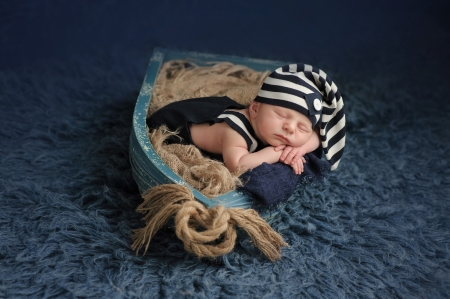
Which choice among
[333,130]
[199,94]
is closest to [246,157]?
[333,130]

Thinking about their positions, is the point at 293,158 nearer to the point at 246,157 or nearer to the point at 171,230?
the point at 246,157

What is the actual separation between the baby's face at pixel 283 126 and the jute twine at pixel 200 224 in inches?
7.5

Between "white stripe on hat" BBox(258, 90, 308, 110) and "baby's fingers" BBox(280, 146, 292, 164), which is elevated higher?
"white stripe on hat" BBox(258, 90, 308, 110)

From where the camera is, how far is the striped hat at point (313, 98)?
129 centimetres

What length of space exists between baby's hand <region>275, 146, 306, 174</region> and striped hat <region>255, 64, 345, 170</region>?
0.07 meters

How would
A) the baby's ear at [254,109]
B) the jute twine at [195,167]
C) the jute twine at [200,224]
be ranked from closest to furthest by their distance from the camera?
the jute twine at [200,224]
the jute twine at [195,167]
the baby's ear at [254,109]

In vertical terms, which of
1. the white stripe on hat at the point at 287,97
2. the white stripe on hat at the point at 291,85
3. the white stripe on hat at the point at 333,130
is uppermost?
the white stripe on hat at the point at 291,85

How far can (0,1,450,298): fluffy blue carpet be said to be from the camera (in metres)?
1.17

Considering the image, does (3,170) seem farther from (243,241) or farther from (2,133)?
(243,241)

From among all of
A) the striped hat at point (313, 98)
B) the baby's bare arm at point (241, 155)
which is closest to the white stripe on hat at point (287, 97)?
the striped hat at point (313, 98)

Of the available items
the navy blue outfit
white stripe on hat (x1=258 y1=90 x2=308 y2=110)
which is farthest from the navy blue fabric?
white stripe on hat (x1=258 y1=90 x2=308 y2=110)

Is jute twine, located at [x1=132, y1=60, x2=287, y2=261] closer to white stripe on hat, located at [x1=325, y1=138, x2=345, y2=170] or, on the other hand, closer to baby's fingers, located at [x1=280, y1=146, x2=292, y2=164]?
baby's fingers, located at [x1=280, y1=146, x2=292, y2=164]

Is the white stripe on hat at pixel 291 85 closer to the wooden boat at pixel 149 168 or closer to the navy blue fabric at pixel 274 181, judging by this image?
the navy blue fabric at pixel 274 181

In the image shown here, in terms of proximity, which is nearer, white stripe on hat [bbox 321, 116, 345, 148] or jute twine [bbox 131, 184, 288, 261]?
jute twine [bbox 131, 184, 288, 261]
